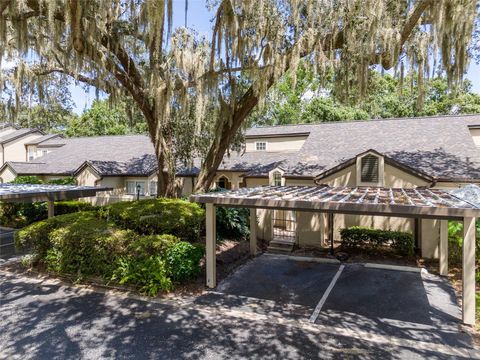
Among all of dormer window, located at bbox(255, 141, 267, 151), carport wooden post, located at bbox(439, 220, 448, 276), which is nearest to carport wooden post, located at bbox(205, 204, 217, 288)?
carport wooden post, located at bbox(439, 220, 448, 276)

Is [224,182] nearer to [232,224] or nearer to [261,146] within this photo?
[261,146]

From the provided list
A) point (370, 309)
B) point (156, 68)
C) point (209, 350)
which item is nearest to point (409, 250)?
point (370, 309)

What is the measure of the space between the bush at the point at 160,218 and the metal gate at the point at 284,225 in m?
4.83

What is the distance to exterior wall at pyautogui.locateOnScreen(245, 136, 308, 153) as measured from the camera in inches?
838

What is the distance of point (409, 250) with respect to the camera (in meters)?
12.0

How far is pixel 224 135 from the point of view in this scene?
12422mm

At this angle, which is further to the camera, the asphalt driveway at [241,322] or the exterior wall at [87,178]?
the exterior wall at [87,178]

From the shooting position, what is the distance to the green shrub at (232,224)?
43.7 feet

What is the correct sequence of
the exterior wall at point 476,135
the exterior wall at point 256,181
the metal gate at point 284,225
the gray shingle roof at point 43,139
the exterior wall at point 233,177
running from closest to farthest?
the metal gate at point 284,225 < the exterior wall at point 256,181 < the exterior wall at point 476,135 < the exterior wall at point 233,177 < the gray shingle roof at point 43,139

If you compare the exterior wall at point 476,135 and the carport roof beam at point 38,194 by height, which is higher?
the exterior wall at point 476,135

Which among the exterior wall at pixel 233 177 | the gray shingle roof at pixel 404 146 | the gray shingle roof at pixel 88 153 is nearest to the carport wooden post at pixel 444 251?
the gray shingle roof at pixel 404 146

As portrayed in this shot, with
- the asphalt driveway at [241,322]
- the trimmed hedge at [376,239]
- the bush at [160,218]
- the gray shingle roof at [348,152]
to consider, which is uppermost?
the gray shingle roof at [348,152]

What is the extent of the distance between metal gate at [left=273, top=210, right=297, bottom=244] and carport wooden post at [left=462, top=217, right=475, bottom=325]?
7.84 metres

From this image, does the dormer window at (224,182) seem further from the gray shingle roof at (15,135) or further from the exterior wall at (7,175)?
the gray shingle roof at (15,135)
